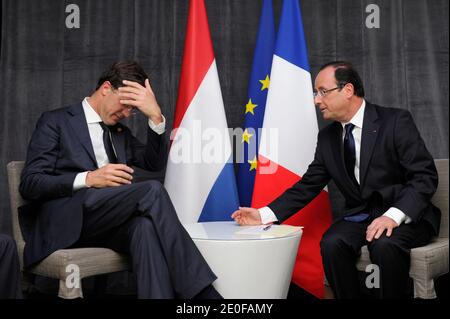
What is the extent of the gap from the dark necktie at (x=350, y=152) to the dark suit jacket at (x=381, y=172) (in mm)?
26

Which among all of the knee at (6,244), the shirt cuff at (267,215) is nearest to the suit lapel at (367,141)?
the shirt cuff at (267,215)

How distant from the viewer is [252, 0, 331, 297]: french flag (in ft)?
9.22

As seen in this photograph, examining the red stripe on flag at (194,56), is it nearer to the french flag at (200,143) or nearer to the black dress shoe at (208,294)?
the french flag at (200,143)

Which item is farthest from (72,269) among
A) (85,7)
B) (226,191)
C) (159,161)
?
(85,7)

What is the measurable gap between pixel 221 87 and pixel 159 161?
82 cm

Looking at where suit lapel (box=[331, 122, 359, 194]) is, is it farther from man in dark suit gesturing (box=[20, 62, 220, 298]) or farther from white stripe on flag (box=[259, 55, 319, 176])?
man in dark suit gesturing (box=[20, 62, 220, 298])

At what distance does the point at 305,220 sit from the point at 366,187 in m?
0.52

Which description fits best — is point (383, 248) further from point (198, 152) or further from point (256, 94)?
point (256, 94)

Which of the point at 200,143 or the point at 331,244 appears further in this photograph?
the point at 200,143

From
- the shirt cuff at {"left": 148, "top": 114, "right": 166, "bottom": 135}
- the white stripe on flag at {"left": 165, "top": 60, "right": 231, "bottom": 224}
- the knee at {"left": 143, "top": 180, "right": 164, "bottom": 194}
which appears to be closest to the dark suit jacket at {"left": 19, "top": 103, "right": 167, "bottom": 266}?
the shirt cuff at {"left": 148, "top": 114, "right": 166, "bottom": 135}

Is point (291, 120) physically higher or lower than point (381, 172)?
higher

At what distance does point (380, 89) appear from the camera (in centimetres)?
316

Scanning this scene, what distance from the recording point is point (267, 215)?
2523 mm

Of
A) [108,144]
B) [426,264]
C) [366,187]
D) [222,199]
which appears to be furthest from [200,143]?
[426,264]
